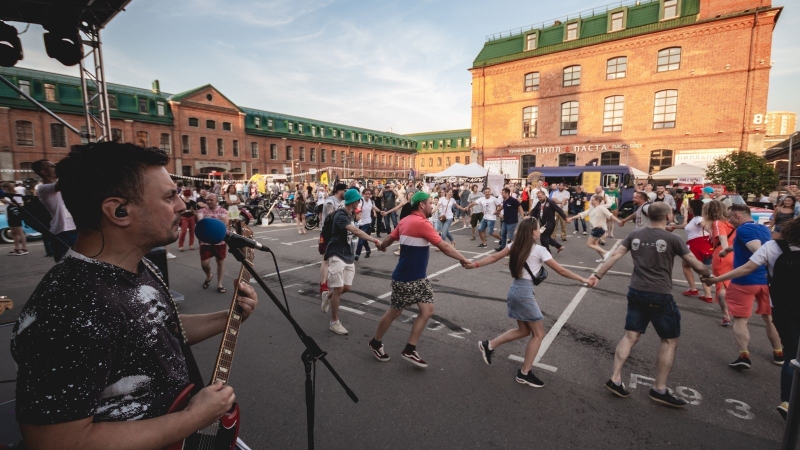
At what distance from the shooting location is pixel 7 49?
6.86m

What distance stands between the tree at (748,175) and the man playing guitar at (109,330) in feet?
85.6

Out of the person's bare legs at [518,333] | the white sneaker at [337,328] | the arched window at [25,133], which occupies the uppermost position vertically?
the arched window at [25,133]

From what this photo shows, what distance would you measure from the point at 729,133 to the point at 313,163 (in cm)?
4619

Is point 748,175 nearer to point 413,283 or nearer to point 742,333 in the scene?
point 742,333

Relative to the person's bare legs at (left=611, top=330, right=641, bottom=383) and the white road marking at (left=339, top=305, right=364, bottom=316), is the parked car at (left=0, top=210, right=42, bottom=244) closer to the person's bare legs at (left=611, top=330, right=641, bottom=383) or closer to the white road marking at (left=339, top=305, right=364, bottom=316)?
the white road marking at (left=339, top=305, right=364, bottom=316)

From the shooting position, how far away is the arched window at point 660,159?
28062 mm

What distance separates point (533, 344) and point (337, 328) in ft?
8.85

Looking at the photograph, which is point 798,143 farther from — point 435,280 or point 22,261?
point 22,261

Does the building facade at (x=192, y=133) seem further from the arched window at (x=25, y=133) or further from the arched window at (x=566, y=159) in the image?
the arched window at (x=566, y=159)

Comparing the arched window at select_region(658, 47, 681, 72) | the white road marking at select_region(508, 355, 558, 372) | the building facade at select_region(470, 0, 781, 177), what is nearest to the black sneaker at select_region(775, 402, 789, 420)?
the white road marking at select_region(508, 355, 558, 372)

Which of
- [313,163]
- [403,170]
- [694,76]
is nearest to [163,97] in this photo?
[313,163]

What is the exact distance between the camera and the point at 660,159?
28422 millimetres

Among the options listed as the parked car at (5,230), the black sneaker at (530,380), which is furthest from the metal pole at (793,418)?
the parked car at (5,230)

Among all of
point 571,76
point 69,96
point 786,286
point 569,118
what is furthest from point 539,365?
point 69,96
